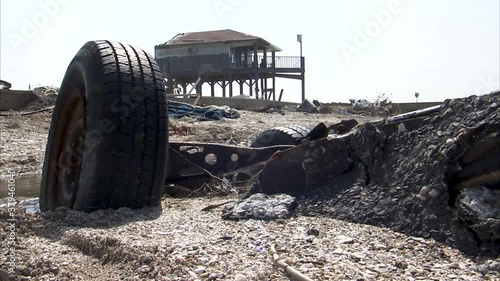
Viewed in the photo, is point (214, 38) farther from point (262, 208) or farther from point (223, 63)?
point (262, 208)

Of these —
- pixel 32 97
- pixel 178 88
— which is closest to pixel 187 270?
pixel 32 97

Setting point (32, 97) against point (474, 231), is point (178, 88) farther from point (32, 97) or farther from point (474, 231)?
point (474, 231)

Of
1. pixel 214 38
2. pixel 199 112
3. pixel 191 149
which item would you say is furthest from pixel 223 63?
pixel 191 149

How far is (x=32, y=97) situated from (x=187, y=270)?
15.1 meters

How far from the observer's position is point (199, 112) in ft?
50.9

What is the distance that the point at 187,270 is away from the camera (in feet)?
8.41

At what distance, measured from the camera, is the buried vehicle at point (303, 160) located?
118 inches

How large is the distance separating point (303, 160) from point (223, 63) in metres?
30.2

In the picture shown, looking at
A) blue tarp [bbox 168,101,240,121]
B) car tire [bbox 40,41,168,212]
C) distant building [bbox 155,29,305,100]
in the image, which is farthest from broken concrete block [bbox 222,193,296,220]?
distant building [bbox 155,29,305,100]

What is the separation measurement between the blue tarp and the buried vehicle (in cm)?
953

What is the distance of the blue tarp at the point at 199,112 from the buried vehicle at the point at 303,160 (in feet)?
31.3

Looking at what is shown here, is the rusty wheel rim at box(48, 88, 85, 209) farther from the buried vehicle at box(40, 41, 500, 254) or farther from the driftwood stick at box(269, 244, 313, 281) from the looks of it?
the driftwood stick at box(269, 244, 313, 281)

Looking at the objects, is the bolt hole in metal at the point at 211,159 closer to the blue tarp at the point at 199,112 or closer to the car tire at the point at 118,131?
the car tire at the point at 118,131

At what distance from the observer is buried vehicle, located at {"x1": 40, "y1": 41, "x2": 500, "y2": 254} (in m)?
3.00
